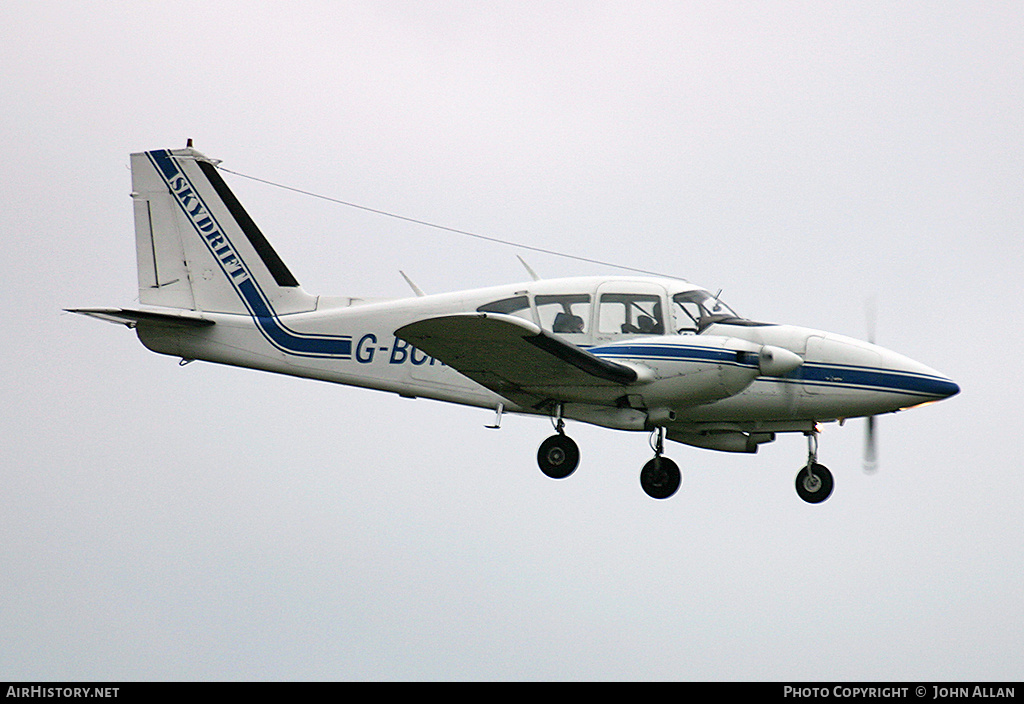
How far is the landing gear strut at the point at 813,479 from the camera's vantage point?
2060 centimetres

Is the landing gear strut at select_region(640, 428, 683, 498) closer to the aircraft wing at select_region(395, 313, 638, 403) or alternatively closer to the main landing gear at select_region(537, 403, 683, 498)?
the main landing gear at select_region(537, 403, 683, 498)

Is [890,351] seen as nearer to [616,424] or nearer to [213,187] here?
[616,424]

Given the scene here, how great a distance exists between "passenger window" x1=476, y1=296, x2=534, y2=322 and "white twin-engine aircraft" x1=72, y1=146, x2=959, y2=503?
0.03m

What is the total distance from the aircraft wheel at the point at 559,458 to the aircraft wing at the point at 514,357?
2.37 ft

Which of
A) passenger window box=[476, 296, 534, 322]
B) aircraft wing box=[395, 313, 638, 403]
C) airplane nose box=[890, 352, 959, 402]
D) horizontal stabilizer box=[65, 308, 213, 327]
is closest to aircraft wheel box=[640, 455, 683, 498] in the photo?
aircraft wing box=[395, 313, 638, 403]

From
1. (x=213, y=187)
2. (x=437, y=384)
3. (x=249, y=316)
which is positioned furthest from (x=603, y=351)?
(x=213, y=187)

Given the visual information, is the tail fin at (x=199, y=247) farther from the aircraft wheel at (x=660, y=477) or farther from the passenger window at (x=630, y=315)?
the aircraft wheel at (x=660, y=477)

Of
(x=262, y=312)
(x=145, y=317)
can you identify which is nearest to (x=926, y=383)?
(x=262, y=312)

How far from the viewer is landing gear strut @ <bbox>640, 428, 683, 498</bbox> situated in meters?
20.7

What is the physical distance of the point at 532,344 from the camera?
1800 centimetres

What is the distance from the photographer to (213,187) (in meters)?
23.3

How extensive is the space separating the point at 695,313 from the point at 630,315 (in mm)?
948

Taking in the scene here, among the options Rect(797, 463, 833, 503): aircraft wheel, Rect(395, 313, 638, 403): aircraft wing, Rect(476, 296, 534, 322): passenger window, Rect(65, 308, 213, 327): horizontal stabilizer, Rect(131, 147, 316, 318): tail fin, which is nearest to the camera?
Rect(395, 313, 638, 403): aircraft wing

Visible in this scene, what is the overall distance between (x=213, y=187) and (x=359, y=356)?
14.5 feet
